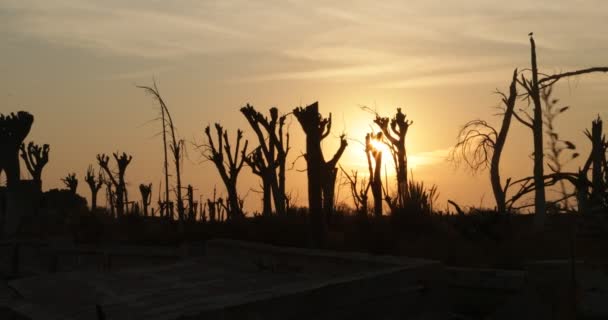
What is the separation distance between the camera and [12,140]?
28.3 metres

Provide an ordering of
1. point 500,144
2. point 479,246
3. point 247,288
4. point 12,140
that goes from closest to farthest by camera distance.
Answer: point 247,288, point 479,246, point 500,144, point 12,140

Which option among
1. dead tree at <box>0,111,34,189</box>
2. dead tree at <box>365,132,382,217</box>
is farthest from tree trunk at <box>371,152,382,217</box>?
dead tree at <box>0,111,34,189</box>

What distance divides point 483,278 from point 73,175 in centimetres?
3384

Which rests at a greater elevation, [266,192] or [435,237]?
[266,192]

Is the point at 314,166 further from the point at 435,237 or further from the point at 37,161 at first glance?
the point at 37,161

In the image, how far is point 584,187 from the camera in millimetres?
2609

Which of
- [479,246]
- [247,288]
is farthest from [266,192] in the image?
[247,288]

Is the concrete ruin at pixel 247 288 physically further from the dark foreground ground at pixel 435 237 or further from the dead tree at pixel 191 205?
the dead tree at pixel 191 205

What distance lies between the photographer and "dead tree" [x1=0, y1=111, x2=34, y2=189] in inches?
1104

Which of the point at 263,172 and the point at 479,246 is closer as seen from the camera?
the point at 479,246

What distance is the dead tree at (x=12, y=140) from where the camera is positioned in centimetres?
2803

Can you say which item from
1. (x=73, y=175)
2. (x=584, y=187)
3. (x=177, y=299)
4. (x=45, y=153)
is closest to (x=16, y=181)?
(x=45, y=153)

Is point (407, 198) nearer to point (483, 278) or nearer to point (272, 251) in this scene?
point (272, 251)

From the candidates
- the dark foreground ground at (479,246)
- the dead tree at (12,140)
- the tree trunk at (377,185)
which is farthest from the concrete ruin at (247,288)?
the dead tree at (12,140)
